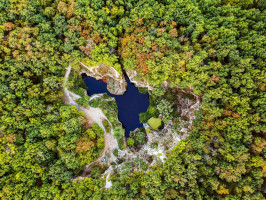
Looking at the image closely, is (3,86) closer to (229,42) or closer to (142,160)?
(142,160)

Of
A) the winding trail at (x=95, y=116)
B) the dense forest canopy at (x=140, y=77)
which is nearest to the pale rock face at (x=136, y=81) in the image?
the dense forest canopy at (x=140, y=77)

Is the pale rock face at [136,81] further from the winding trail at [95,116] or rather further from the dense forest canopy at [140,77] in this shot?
the winding trail at [95,116]

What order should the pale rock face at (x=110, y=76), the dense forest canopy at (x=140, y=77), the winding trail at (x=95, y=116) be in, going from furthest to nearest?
the pale rock face at (x=110, y=76) → the winding trail at (x=95, y=116) → the dense forest canopy at (x=140, y=77)

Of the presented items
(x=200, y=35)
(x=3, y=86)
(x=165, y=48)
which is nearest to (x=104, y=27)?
(x=165, y=48)

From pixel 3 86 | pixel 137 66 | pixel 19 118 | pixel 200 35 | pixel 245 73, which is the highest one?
pixel 200 35

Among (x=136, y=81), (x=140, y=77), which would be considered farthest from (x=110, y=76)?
(x=140, y=77)
